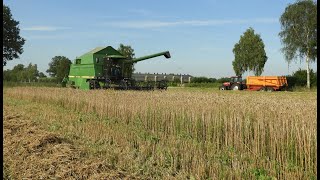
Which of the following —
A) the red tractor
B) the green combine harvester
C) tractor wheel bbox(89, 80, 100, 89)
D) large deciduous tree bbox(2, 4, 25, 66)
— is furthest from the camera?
large deciduous tree bbox(2, 4, 25, 66)

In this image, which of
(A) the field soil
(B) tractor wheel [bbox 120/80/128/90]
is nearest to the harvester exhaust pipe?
(B) tractor wheel [bbox 120/80/128/90]

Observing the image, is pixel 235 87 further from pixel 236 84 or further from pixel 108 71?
pixel 108 71

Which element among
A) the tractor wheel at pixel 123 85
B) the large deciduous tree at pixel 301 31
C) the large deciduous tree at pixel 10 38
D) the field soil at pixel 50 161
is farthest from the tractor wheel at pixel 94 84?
the large deciduous tree at pixel 10 38

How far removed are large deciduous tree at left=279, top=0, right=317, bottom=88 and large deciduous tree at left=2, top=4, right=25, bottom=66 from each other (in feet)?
115

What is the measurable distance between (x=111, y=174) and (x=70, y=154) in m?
1.27

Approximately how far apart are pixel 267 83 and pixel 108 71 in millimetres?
17378

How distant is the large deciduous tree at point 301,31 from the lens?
38469mm

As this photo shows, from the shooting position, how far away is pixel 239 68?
55031 millimetres

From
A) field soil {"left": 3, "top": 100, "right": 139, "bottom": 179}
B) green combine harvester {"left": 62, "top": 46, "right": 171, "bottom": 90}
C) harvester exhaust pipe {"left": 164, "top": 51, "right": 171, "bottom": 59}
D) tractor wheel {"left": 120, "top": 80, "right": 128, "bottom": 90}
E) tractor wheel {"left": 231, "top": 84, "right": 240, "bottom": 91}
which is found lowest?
field soil {"left": 3, "top": 100, "right": 139, "bottom": 179}

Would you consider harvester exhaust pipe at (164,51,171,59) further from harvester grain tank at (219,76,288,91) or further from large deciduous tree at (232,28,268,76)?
large deciduous tree at (232,28,268,76)

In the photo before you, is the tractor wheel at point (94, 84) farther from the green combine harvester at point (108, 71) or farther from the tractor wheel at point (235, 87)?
the tractor wheel at point (235, 87)

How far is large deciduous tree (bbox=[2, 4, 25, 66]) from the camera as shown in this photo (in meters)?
51.3

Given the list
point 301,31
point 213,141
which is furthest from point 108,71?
point 301,31

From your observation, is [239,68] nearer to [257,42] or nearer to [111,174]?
[257,42]
